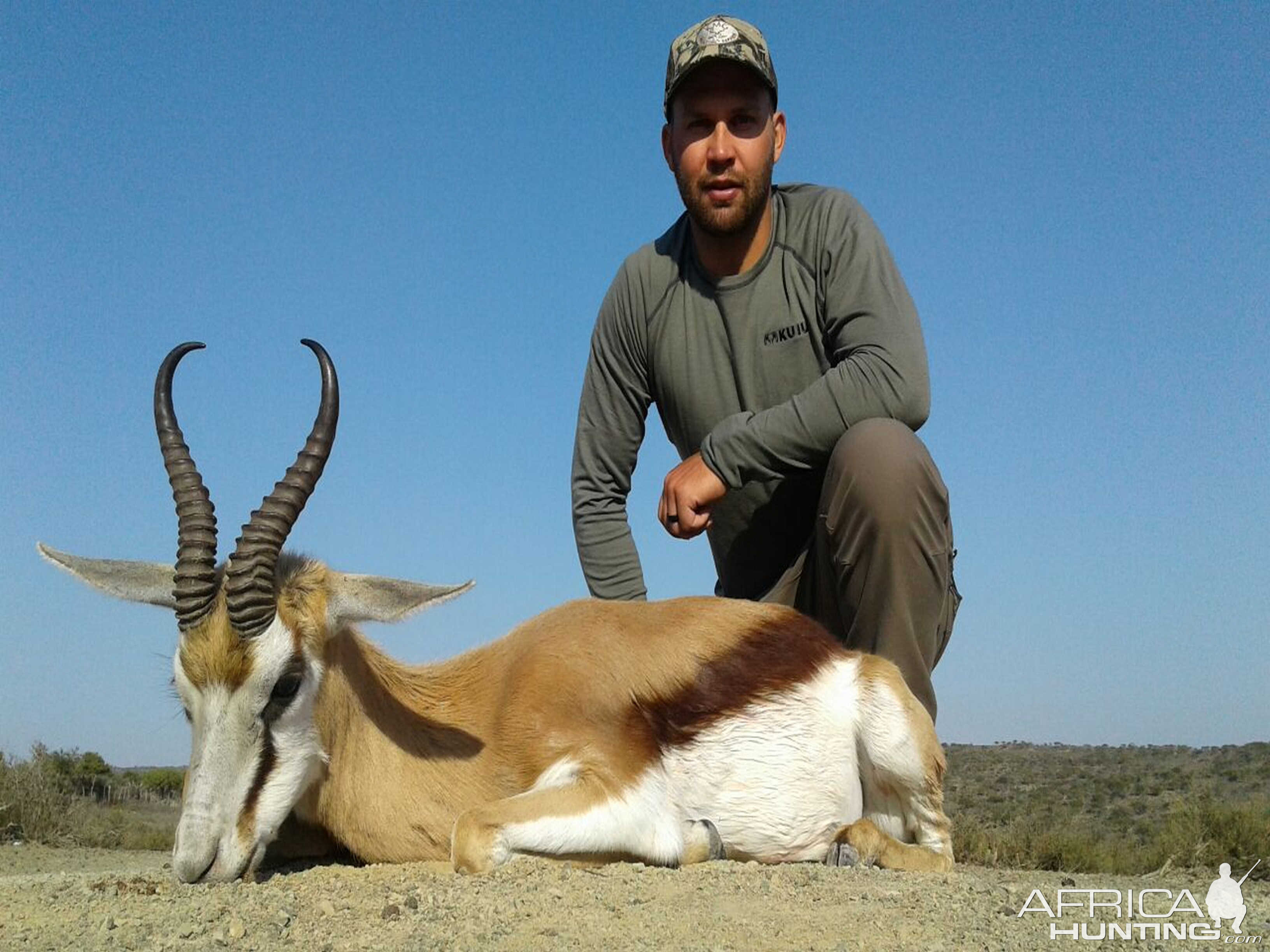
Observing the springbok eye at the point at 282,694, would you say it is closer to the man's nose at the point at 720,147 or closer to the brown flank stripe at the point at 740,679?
the brown flank stripe at the point at 740,679

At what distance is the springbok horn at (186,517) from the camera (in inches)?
187

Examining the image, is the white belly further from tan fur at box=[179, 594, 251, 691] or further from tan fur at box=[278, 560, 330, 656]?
tan fur at box=[179, 594, 251, 691]

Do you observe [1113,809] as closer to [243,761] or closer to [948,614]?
[948,614]

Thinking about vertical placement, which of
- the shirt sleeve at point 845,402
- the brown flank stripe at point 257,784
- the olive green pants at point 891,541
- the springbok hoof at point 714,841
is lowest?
the springbok hoof at point 714,841

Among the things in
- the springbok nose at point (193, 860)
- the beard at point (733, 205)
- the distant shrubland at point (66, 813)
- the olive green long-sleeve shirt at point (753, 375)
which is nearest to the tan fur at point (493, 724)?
the springbok nose at point (193, 860)

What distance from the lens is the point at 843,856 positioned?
544cm

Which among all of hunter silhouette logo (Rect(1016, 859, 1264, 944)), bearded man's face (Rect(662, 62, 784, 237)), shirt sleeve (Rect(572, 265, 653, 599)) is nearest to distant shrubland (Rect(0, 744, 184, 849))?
shirt sleeve (Rect(572, 265, 653, 599))

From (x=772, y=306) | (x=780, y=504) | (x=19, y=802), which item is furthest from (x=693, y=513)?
(x=19, y=802)

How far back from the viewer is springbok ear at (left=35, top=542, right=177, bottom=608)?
17.1ft

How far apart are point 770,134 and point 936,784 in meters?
4.34

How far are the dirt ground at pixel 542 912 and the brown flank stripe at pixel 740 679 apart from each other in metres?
0.78

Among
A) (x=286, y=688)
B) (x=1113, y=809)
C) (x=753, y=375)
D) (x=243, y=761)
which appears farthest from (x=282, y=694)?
(x=1113, y=809)

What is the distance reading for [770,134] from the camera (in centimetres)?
750

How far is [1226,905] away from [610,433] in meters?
4.72
